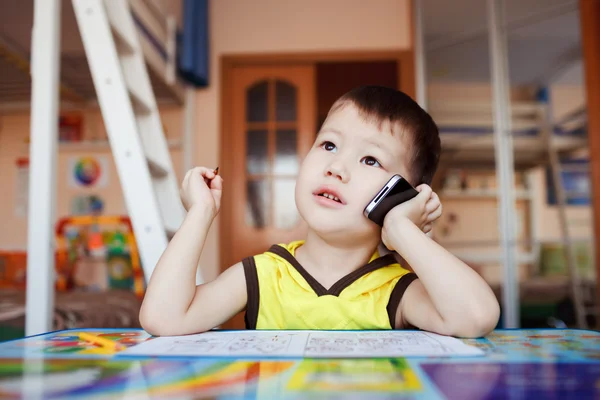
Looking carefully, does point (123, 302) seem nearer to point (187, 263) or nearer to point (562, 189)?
point (187, 263)

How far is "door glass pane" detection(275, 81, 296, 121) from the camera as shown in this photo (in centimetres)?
373

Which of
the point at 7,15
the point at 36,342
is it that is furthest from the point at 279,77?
the point at 36,342

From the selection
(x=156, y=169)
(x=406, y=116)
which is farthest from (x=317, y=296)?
(x=156, y=169)

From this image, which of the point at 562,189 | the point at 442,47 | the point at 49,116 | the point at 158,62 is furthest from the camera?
the point at 442,47

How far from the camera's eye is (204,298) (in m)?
0.70

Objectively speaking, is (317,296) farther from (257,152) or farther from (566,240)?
(257,152)

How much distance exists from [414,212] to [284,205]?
300cm

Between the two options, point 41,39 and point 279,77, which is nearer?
point 41,39

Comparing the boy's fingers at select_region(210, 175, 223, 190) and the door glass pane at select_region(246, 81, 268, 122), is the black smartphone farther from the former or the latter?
the door glass pane at select_region(246, 81, 268, 122)

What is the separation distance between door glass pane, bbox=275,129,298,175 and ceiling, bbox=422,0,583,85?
3.80 ft

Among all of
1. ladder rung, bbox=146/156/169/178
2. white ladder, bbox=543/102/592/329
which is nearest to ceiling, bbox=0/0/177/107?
ladder rung, bbox=146/156/169/178

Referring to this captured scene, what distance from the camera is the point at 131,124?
125 cm

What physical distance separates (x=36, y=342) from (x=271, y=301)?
34 centimetres

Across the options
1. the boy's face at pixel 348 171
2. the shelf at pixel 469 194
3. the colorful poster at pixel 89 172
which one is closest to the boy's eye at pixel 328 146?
the boy's face at pixel 348 171
